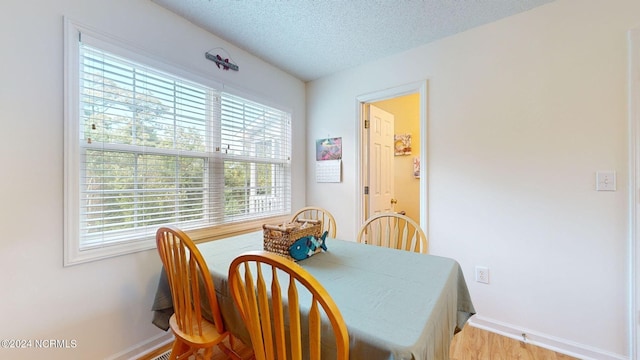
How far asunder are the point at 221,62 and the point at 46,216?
60.6 inches

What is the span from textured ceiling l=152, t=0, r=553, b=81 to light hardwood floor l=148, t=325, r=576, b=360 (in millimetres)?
2313

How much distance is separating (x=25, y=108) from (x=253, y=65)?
1587 millimetres

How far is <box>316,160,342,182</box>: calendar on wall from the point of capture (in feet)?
8.81

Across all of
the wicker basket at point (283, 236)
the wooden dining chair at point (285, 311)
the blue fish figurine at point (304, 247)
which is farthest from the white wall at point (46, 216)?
the wooden dining chair at point (285, 311)

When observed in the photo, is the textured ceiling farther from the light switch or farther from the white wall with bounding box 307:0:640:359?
the light switch

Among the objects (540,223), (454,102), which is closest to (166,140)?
(454,102)

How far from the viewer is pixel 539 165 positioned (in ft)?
5.51

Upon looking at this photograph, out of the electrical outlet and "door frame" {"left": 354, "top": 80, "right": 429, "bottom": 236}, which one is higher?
"door frame" {"left": 354, "top": 80, "right": 429, "bottom": 236}

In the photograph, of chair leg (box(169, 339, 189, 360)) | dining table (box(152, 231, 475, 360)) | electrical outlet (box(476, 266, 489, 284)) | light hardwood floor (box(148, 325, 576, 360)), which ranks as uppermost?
dining table (box(152, 231, 475, 360))

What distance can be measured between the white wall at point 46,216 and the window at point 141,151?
67mm

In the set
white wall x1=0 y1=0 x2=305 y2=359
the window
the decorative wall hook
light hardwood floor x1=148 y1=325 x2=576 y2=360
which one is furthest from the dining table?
the decorative wall hook

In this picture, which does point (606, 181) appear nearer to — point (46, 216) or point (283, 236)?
point (283, 236)

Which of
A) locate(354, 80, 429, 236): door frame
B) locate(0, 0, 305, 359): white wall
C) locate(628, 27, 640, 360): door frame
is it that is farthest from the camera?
locate(354, 80, 429, 236): door frame

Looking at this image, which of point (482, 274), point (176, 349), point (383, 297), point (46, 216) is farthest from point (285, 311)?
point (482, 274)
